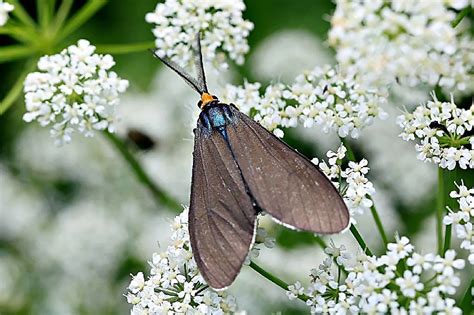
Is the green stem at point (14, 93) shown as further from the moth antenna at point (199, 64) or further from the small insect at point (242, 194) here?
the small insect at point (242, 194)

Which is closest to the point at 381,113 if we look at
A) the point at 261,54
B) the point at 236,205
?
the point at 236,205

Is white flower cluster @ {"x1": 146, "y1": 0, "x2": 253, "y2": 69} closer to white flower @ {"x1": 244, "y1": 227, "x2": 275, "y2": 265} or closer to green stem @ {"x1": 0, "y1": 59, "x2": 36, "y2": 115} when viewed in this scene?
green stem @ {"x1": 0, "y1": 59, "x2": 36, "y2": 115}

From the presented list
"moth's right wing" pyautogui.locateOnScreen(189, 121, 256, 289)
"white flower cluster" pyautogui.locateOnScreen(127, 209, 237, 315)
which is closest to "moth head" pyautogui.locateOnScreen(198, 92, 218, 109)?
"moth's right wing" pyautogui.locateOnScreen(189, 121, 256, 289)

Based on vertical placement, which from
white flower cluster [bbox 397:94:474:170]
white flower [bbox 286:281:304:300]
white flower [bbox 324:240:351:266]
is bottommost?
white flower [bbox 286:281:304:300]

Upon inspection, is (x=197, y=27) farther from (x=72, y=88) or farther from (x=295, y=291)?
(x=295, y=291)

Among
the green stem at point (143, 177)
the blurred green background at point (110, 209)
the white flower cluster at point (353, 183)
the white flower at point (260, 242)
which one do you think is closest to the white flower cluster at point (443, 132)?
the white flower cluster at point (353, 183)

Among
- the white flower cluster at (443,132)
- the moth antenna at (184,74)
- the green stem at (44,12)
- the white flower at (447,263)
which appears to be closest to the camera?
the white flower at (447,263)
